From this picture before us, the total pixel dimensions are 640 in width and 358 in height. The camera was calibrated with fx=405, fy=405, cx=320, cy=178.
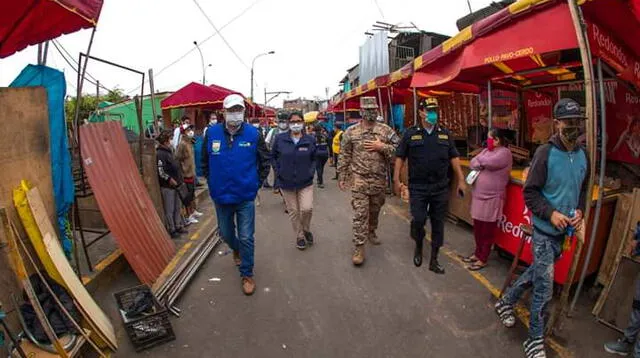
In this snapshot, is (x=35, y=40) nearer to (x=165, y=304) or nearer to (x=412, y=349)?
(x=165, y=304)

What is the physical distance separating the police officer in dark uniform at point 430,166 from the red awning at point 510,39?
0.74 meters

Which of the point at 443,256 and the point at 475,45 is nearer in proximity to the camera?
the point at 475,45

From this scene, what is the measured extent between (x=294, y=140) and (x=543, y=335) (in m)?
3.95

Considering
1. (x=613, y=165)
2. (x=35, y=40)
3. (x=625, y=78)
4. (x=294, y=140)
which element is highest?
(x=35, y=40)

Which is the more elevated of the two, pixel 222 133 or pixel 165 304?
pixel 222 133

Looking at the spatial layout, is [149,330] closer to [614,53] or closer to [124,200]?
[124,200]

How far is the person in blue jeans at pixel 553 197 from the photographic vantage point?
294 centimetres

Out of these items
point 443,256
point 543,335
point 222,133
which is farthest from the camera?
point 443,256

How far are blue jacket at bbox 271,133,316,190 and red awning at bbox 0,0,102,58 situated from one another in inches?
118

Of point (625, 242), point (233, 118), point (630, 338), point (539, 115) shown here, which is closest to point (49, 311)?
point (233, 118)

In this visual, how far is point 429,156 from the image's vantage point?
179 inches

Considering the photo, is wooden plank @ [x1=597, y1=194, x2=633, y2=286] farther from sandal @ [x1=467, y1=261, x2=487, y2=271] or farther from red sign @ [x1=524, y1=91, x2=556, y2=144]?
red sign @ [x1=524, y1=91, x2=556, y2=144]

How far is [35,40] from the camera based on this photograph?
3.48 m

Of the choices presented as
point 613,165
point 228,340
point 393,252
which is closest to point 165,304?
point 228,340
